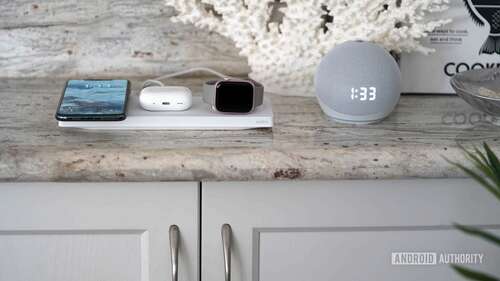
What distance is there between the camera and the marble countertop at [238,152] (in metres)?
0.86

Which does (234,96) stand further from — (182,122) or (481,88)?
(481,88)

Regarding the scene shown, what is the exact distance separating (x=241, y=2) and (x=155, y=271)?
48 centimetres

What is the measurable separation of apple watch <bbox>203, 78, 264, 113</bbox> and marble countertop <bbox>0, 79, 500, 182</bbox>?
0.14 ft

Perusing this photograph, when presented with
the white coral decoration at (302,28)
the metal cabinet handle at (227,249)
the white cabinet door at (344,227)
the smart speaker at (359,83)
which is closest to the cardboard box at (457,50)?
the white coral decoration at (302,28)

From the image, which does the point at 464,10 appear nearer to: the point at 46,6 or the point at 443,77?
the point at 443,77

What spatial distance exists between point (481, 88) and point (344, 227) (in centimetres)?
33

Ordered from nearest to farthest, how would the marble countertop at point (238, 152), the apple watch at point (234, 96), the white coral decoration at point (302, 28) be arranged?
the marble countertop at point (238, 152)
the apple watch at point (234, 96)
the white coral decoration at point (302, 28)

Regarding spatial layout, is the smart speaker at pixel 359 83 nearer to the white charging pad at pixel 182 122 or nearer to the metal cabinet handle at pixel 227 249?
the white charging pad at pixel 182 122

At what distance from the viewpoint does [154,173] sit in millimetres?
857

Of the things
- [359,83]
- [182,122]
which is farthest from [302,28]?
[182,122]
